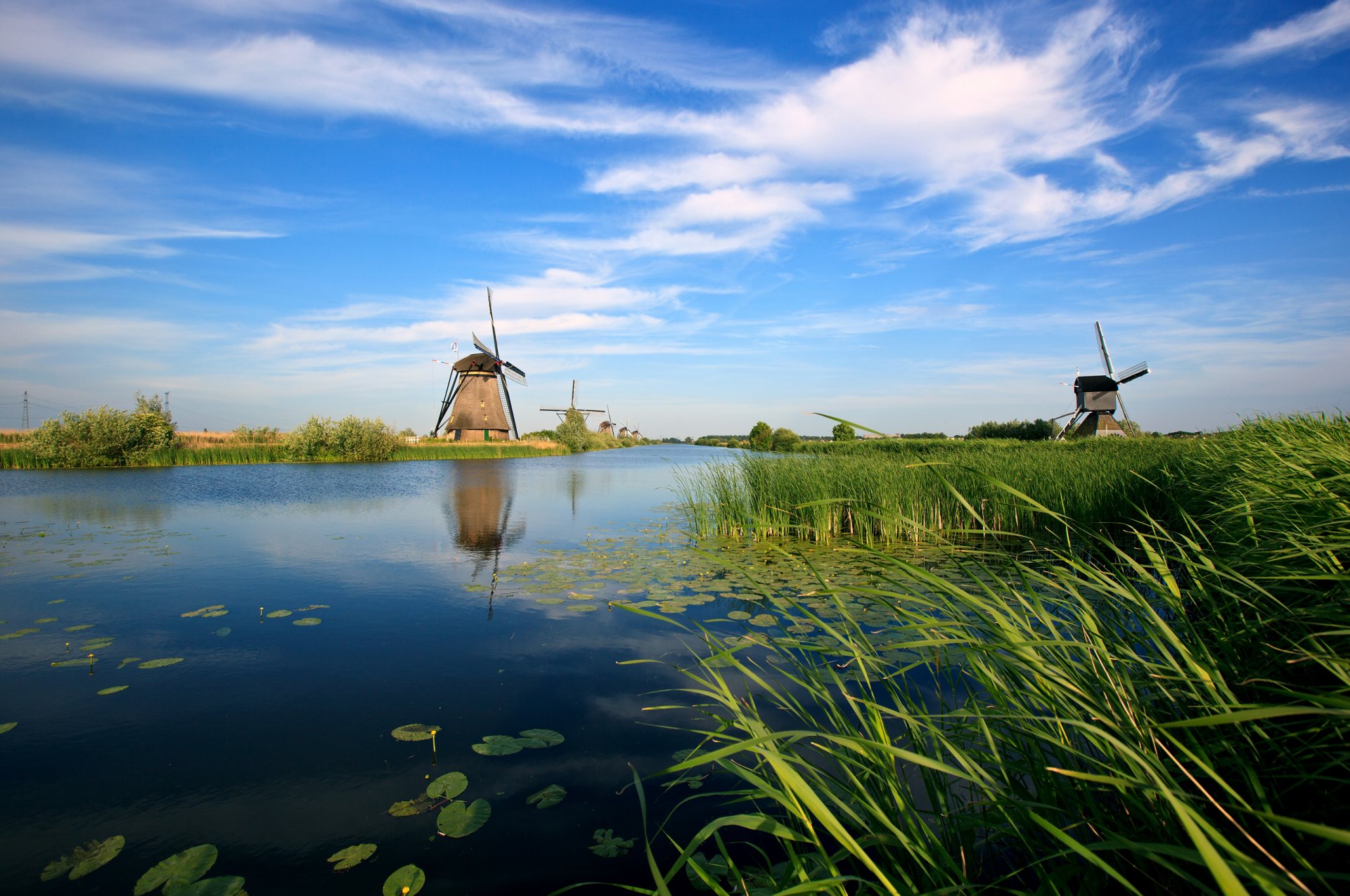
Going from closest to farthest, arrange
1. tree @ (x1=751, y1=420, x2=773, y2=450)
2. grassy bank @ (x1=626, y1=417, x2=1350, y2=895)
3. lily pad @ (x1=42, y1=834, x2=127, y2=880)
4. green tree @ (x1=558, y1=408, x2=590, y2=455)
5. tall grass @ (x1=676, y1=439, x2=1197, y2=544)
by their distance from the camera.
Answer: grassy bank @ (x1=626, y1=417, x2=1350, y2=895), lily pad @ (x1=42, y1=834, x2=127, y2=880), tall grass @ (x1=676, y1=439, x2=1197, y2=544), tree @ (x1=751, y1=420, x2=773, y2=450), green tree @ (x1=558, y1=408, x2=590, y2=455)

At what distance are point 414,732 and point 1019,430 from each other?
120 feet

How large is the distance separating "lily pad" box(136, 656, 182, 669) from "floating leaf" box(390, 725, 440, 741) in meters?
2.14

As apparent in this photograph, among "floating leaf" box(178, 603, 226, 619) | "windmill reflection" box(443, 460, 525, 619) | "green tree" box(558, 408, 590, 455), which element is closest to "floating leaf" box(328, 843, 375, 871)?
"windmill reflection" box(443, 460, 525, 619)

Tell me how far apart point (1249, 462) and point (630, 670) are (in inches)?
214

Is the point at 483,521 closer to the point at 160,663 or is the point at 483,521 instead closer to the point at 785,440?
the point at 160,663

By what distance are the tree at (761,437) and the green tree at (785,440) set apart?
1.12ft

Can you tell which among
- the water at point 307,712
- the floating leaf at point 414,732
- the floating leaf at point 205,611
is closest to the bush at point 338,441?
the water at point 307,712

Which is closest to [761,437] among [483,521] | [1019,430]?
[1019,430]

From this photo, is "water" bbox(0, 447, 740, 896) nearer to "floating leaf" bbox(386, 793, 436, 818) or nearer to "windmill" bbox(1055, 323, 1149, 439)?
"floating leaf" bbox(386, 793, 436, 818)

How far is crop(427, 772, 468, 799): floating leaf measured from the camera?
8.89 feet

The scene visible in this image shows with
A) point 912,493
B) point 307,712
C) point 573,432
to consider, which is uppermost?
point 573,432

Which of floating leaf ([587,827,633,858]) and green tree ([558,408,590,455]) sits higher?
green tree ([558,408,590,455])

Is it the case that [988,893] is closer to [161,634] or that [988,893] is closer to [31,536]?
[161,634]

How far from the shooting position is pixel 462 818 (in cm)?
254
